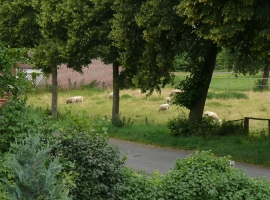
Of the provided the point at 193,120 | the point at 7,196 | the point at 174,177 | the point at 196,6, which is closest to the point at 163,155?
the point at 193,120

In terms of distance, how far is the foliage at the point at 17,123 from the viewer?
10.7m

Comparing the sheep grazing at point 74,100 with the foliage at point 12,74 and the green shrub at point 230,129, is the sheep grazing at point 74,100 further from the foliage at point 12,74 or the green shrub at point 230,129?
the foliage at point 12,74

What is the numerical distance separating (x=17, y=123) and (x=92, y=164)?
6.12ft

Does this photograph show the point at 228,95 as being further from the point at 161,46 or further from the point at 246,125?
the point at 161,46

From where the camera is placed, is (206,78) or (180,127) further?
(180,127)

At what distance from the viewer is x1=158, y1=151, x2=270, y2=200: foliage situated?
1108 cm

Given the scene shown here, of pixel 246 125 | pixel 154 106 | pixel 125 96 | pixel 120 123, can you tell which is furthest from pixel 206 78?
pixel 125 96

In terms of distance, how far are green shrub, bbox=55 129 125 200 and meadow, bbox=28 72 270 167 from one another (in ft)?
2.82

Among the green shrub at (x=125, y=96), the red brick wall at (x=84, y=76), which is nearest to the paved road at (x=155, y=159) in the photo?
the green shrub at (x=125, y=96)

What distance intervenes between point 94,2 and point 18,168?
19253mm

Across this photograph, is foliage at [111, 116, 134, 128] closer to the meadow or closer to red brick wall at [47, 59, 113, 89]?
the meadow

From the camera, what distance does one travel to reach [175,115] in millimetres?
32719

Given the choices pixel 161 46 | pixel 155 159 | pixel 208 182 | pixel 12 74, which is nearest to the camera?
pixel 208 182

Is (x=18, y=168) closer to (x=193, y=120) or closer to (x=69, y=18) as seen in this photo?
(x=193, y=120)
